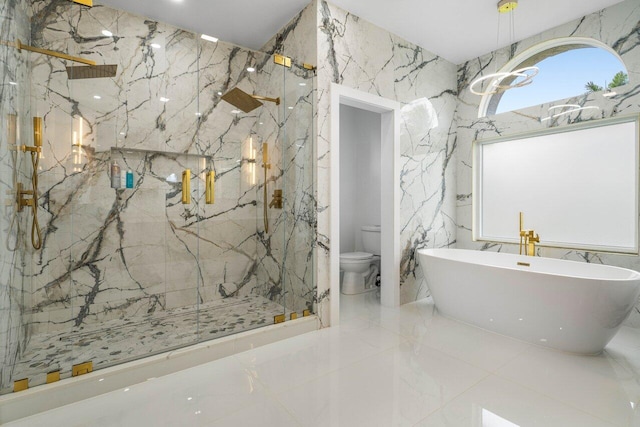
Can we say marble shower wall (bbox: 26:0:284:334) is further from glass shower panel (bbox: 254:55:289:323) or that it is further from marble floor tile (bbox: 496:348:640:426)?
marble floor tile (bbox: 496:348:640:426)

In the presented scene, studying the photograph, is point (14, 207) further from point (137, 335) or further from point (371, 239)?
point (371, 239)

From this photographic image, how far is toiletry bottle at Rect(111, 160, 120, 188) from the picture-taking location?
246 centimetres

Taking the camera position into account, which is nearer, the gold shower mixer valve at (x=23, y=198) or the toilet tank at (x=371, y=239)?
the gold shower mixer valve at (x=23, y=198)

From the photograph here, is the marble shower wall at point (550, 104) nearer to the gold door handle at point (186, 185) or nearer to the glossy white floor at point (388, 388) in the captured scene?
the glossy white floor at point (388, 388)

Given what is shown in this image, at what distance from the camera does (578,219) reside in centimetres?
307

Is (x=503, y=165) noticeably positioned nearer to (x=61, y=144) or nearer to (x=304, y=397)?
(x=304, y=397)

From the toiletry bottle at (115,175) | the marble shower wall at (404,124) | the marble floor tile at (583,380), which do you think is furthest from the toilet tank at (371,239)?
the toiletry bottle at (115,175)

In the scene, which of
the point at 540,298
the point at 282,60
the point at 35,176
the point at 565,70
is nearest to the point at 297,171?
the point at 282,60

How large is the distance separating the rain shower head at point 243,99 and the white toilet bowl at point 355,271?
202cm

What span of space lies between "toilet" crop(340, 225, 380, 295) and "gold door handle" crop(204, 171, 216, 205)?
5.72ft

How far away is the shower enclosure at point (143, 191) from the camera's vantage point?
78.3 inches

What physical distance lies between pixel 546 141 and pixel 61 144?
4464 mm

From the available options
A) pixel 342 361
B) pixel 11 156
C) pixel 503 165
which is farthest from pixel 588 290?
pixel 11 156

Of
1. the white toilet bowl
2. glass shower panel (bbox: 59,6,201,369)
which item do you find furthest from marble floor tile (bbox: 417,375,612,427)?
the white toilet bowl
